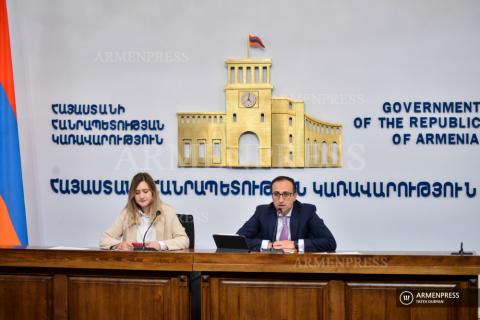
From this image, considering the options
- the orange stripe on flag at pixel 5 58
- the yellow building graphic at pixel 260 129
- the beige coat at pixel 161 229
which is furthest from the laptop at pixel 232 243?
the orange stripe on flag at pixel 5 58

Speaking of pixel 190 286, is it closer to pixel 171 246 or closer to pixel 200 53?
pixel 171 246

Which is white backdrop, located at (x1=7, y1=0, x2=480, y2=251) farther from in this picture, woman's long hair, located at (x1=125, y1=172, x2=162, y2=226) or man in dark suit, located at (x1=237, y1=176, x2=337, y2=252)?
woman's long hair, located at (x1=125, y1=172, x2=162, y2=226)

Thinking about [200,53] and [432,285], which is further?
[200,53]

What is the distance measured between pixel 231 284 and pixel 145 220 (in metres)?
0.96

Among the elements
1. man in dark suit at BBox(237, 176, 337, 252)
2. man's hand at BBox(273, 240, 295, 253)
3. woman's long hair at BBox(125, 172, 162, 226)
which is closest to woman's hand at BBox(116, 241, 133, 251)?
woman's long hair at BBox(125, 172, 162, 226)

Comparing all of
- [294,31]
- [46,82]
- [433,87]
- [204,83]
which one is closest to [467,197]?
[433,87]

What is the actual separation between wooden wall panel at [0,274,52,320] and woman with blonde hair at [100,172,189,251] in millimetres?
568

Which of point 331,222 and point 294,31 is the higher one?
point 294,31

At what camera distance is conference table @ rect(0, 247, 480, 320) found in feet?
9.62

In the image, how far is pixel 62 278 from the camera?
10.4 feet

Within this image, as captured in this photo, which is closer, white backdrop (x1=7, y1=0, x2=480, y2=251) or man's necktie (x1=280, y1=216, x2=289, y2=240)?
man's necktie (x1=280, y1=216, x2=289, y2=240)

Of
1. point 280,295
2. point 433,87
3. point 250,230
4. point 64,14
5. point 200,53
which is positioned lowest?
point 280,295

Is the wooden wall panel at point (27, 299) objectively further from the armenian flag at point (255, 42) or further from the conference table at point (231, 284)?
the armenian flag at point (255, 42)

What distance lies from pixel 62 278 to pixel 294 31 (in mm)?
2902
